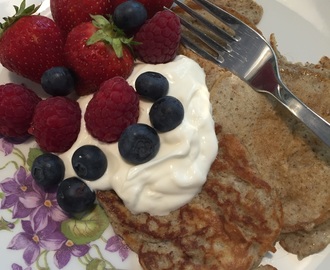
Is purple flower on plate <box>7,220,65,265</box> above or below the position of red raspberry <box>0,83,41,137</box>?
below

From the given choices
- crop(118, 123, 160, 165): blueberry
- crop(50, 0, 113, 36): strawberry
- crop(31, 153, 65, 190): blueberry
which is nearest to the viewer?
crop(118, 123, 160, 165): blueberry

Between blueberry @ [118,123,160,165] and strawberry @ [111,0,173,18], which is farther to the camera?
strawberry @ [111,0,173,18]

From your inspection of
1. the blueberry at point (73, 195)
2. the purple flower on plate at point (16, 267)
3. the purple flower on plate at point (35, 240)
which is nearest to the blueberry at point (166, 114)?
the blueberry at point (73, 195)

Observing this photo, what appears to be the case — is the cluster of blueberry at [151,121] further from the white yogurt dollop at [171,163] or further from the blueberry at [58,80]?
the blueberry at [58,80]

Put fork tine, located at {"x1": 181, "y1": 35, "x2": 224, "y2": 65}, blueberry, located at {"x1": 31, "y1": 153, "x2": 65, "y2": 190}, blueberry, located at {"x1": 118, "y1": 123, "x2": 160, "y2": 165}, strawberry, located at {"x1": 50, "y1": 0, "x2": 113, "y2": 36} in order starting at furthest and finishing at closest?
fork tine, located at {"x1": 181, "y1": 35, "x2": 224, "y2": 65}
strawberry, located at {"x1": 50, "y1": 0, "x2": 113, "y2": 36}
blueberry, located at {"x1": 31, "y1": 153, "x2": 65, "y2": 190}
blueberry, located at {"x1": 118, "y1": 123, "x2": 160, "y2": 165}

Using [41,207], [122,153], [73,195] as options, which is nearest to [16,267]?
[41,207]

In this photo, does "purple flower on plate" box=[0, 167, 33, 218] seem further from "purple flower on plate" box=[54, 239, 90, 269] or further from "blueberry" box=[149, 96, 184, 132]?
"blueberry" box=[149, 96, 184, 132]

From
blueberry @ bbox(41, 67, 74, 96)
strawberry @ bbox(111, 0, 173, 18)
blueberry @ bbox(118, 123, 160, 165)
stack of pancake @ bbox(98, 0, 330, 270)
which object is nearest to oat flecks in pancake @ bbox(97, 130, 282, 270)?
stack of pancake @ bbox(98, 0, 330, 270)

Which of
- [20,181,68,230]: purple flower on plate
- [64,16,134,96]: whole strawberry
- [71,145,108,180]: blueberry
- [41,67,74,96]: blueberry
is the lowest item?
[20,181,68,230]: purple flower on plate
